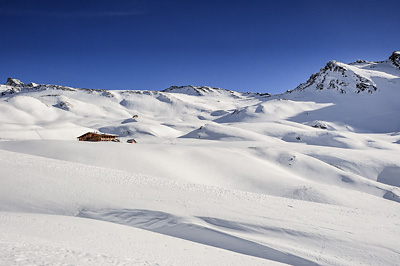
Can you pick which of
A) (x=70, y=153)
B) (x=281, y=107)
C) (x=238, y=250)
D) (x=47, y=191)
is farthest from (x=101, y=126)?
(x=238, y=250)

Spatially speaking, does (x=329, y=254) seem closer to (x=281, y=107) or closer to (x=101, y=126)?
(x=101, y=126)

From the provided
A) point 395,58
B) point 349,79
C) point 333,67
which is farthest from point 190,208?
point 395,58

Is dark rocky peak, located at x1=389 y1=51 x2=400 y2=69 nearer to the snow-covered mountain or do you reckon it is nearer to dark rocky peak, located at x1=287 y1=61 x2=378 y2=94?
dark rocky peak, located at x1=287 y1=61 x2=378 y2=94

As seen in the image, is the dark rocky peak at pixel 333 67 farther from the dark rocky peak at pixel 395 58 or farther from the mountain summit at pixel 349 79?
the dark rocky peak at pixel 395 58

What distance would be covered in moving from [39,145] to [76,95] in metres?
136

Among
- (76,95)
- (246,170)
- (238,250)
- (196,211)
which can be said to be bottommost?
(238,250)

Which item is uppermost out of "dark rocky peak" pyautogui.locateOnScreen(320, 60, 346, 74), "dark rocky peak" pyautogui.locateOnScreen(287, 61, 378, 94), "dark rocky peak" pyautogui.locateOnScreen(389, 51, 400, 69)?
"dark rocky peak" pyautogui.locateOnScreen(389, 51, 400, 69)

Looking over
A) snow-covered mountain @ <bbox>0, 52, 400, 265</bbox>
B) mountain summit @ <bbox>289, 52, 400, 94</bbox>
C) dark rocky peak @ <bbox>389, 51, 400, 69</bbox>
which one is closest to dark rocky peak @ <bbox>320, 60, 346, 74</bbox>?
mountain summit @ <bbox>289, 52, 400, 94</bbox>

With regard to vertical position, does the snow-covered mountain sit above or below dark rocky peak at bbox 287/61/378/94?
below

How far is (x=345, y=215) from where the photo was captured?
546 inches

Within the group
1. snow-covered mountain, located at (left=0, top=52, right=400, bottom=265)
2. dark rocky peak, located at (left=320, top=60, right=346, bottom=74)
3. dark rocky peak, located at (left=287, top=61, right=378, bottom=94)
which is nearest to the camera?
snow-covered mountain, located at (left=0, top=52, right=400, bottom=265)

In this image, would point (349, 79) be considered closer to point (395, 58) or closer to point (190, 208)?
point (395, 58)

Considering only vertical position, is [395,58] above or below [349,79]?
above

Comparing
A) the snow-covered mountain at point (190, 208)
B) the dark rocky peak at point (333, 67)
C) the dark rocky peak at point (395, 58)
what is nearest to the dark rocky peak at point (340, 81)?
the dark rocky peak at point (333, 67)
